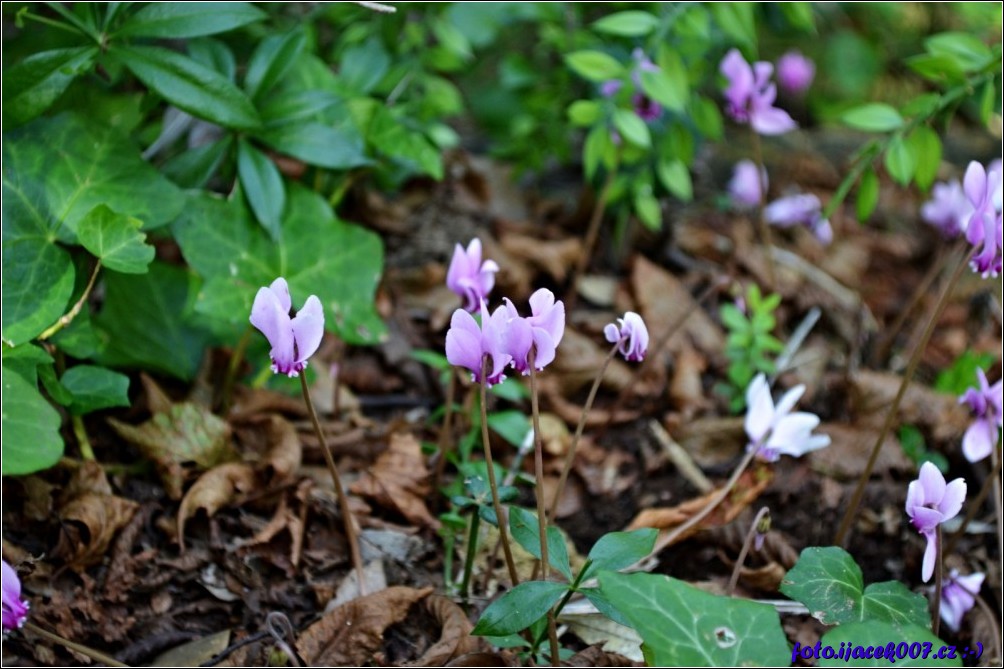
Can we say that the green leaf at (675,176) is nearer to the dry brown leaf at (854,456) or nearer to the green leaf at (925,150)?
Result: the green leaf at (925,150)

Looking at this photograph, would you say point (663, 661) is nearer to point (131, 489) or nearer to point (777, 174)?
point (131, 489)

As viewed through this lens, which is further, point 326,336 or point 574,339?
point 574,339

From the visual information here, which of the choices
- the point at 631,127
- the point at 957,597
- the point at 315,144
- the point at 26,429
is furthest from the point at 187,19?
the point at 957,597

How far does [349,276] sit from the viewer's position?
2594mm

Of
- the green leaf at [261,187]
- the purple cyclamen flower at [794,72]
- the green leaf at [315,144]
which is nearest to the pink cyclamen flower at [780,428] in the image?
the green leaf at [315,144]

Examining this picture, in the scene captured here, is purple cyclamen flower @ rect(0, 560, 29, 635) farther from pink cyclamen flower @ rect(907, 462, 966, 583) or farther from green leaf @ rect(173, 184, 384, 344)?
pink cyclamen flower @ rect(907, 462, 966, 583)

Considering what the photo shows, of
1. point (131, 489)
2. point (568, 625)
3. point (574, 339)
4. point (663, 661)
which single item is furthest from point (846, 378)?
point (131, 489)

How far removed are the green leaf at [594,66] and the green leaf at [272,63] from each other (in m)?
0.75

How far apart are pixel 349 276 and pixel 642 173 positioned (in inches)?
46.5

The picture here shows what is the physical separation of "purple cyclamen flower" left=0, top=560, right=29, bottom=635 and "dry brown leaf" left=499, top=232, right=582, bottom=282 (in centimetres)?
202

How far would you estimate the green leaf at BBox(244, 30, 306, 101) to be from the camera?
8.29 feet

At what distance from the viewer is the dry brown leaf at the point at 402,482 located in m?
2.39

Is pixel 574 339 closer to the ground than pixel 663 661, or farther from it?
closer to the ground

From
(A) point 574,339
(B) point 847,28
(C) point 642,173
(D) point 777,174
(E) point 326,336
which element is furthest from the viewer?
(B) point 847,28
